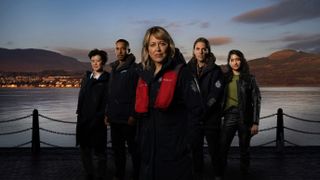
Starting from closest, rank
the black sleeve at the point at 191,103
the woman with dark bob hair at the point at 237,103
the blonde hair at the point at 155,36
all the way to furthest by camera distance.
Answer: the black sleeve at the point at 191,103
the blonde hair at the point at 155,36
the woman with dark bob hair at the point at 237,103

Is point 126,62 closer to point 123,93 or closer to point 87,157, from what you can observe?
point 123,93

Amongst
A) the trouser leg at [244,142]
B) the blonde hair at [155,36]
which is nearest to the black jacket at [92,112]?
the trouser leg at [244,142]

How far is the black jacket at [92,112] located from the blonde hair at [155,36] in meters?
2.78

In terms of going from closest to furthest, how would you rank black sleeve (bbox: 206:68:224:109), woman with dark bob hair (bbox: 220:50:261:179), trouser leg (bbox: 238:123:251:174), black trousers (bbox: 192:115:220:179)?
black sleeve (bbox: 206:68:224:109) < black trousers (bbox: 192:115:220:179) < woman with dark bob hair (bbox: 220:50:261:179) < trouser leg (bbox: 238:123:251:174)

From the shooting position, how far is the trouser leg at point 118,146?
6.30m

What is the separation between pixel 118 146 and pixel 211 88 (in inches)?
63.5

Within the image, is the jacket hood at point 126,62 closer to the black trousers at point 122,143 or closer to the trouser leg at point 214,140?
the black trousers at point 122,143

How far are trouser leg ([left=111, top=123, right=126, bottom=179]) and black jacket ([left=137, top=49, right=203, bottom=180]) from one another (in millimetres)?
2923

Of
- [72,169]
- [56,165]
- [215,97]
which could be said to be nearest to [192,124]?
[215,97]

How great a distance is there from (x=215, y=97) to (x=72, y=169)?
11.7 feet

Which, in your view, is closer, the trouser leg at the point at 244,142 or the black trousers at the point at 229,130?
the black trousers at the point at 229,130

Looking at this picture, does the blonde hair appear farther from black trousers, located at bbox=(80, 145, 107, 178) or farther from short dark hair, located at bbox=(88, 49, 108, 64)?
black trousers, located at bbox=(80, 145, 107, 178)

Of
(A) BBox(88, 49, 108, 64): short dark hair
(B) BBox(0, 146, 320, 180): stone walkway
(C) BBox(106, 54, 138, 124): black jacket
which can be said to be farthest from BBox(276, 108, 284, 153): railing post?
(A) BBox(88, 49, 108, 64): short dark hair

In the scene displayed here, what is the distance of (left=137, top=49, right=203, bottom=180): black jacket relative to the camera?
3271mm
